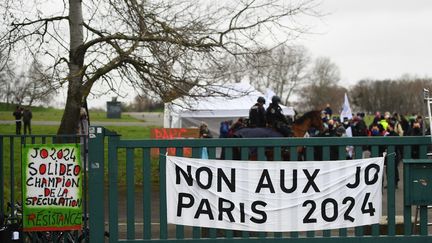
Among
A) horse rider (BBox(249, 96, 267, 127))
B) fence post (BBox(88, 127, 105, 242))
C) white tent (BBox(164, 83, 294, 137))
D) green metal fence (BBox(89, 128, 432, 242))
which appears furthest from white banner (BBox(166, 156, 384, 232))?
white tent (BBox(164, 83, 294, 137))

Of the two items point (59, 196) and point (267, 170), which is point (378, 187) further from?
point (59, 196)

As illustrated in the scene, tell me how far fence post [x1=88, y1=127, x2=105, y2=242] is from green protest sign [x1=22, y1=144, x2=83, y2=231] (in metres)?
0.50

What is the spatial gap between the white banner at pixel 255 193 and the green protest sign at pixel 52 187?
1.16 metres

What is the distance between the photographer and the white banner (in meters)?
7.54

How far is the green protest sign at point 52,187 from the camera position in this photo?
7.96 meters

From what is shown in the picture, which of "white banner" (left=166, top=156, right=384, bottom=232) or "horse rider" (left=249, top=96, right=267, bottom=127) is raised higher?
"horse rider" (left=249, top=96, right=267, bottom=127)

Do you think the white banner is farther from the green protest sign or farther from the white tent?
the white tent

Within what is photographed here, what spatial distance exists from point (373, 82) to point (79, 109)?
100723mm

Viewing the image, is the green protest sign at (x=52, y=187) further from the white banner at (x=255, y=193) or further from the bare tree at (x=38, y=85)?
the bare tree at (x=38, y=85)

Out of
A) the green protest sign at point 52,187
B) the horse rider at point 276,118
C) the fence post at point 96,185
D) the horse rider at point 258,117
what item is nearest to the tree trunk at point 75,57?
the horse rider at point 258,117

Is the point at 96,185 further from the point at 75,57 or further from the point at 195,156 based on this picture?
the point at 75,57

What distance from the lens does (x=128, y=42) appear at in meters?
15.5

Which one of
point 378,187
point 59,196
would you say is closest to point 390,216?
point 378,187

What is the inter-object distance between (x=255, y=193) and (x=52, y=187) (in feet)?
7.52
